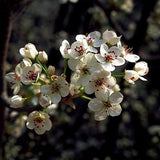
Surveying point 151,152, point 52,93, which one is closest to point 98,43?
point 52,93

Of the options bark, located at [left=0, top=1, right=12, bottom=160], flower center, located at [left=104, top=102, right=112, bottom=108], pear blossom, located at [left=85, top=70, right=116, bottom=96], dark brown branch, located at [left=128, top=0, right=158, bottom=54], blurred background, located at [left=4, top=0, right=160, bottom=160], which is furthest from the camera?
blurred background, located at [left=4, top=0, right=160, bottom=160]

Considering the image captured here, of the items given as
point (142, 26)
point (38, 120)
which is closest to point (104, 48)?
point (38, 120)

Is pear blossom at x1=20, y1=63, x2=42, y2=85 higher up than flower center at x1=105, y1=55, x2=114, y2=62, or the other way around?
flower center at x1=105, y1=55, x2=114, y2=62

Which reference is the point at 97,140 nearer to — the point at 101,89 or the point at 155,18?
the point at 155,18

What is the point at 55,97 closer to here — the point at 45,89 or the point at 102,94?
the point at 45,89

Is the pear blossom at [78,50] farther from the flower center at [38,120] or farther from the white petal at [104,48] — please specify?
the flower center at [38,120]

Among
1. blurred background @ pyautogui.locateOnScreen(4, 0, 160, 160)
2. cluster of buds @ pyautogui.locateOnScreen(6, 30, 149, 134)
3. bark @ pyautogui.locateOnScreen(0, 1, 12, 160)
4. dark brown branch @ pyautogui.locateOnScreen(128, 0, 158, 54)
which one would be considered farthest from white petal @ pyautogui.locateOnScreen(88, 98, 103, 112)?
dark brown branch @ pyautogui.locateOnScreen(128, 0, 158, 54)

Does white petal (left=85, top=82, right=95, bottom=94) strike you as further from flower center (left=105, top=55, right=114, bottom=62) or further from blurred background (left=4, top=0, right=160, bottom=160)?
blurred background (left=4, top=0, right=160, bottom=160)
